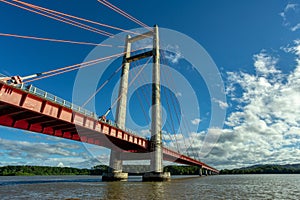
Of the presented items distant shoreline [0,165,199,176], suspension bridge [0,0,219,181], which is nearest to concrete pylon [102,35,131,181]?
suspension bridge [0,0,219,181]

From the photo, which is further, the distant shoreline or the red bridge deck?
the distant shoreline

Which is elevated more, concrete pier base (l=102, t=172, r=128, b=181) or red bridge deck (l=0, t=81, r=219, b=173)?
red bridge deck (l=0, t=81, r=219, b=173)

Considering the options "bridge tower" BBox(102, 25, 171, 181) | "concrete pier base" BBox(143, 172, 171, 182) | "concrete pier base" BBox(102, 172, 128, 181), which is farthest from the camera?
"concrete pier base" BBox(102, 172, 128, 181)

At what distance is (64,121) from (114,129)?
1223cm

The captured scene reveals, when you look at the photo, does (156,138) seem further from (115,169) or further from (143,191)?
(143,191)

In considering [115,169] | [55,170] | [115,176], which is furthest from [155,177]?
[55,170]

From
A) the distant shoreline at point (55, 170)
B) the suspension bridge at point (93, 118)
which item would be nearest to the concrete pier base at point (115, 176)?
the suspension bridge at point (93, 118)

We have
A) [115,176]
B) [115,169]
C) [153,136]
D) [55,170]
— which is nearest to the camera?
[115,176]

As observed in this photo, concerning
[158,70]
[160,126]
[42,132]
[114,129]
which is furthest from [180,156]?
[42,132]

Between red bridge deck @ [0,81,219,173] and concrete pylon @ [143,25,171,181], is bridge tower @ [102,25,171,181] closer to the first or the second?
concrete pylon @ [143,25,171,181]

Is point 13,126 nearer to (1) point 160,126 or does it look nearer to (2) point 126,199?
(2) point 126,199

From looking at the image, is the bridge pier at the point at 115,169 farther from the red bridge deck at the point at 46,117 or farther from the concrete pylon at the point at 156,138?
the red bridge deck at the point at 46,117

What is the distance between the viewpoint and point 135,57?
60656 mm

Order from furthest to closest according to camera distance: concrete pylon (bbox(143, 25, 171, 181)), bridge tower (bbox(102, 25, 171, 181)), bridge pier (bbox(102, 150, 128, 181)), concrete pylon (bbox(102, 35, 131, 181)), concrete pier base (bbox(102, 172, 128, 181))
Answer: concrete pylon (bbox(102, 35, 131, 181)), bridge pier (bbox(102, 150, 128, 181)), concrete pier base (bbox(102, 172, 128, 181)), bridge tower (bbox(102, 25, 171, 181)), concrete pylon (bbox(143, 25, 171, 181))
